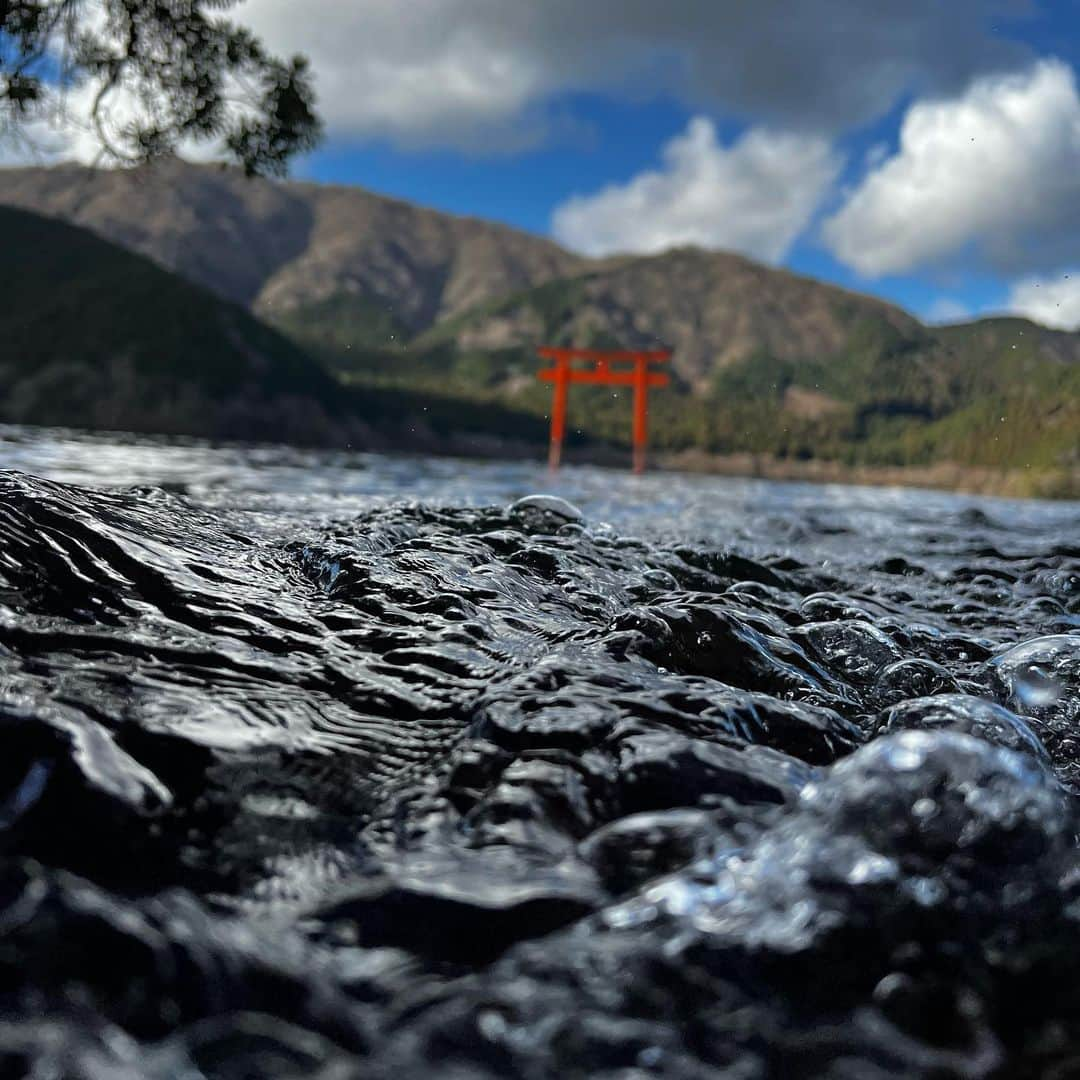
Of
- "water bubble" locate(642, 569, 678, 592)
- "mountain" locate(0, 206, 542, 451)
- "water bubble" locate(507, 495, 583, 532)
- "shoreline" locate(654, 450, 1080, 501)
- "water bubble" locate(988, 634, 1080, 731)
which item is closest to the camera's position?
"water bubble" locate(988, 634, 1080, 731)

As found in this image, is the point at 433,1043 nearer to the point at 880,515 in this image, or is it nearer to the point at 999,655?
the point at 999,655

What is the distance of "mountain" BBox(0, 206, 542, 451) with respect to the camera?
66.4 metres

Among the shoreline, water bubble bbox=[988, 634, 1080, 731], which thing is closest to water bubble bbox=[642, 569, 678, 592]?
water bubble bbox=[988, 634, 1080, 731]

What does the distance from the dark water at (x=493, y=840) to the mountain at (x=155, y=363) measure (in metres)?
58.4

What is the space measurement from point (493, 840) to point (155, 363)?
84981 millimetres

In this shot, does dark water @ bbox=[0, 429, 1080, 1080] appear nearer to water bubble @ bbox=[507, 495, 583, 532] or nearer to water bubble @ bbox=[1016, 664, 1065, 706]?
water bubble @ bbox=[1016, 664, 1065, 706]

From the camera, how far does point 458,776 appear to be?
177cm

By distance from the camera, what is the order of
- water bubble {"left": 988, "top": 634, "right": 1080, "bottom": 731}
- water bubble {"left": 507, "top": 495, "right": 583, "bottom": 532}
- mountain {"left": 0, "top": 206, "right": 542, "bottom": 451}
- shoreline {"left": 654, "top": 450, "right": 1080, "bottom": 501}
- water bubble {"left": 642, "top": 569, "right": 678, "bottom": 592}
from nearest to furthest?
1. water bubble {"left": 988, "top": 634, "right": 1080, "bottom": 731}
2. water bubble {"left": 642, "top": 569, "right": 678, "bottom": 592}
3. water bubble {"left": 507, "top": 495, "right": 583, "bottom": 532}
4. shoreline {"left": 654, "top": 450, "right": 1080, "bottom": 501}
5. mountain {"left": 0, "top": 206, "right": 542, "bottom": 451}

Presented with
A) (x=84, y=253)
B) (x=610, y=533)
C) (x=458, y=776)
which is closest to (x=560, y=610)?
(x=458, y=776)

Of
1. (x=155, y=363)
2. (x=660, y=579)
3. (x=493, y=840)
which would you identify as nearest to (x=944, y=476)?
(x=660, y=579)

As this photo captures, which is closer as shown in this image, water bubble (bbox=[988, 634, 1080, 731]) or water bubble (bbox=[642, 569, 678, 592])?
water bubble (bbox=[988, 634, 1080, 731])

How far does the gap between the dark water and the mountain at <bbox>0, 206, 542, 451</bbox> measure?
5838 cm

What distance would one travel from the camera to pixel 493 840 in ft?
5.07

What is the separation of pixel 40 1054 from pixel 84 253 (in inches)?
4516
